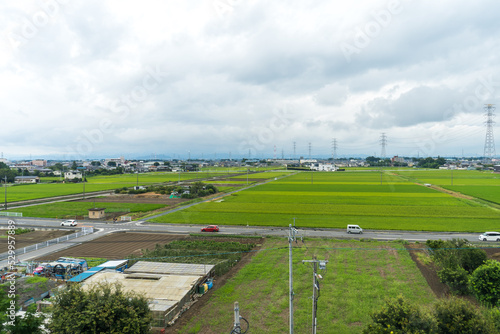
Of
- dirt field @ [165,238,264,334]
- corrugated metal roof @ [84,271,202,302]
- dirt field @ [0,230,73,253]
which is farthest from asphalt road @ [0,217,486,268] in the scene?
corrugated metal roof @ [84,271,202,302]

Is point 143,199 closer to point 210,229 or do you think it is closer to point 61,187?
point 210,229

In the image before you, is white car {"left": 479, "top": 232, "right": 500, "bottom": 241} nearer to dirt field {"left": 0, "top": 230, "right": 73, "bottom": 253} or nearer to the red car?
the red car

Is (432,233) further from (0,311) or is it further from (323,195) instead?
(0,311)

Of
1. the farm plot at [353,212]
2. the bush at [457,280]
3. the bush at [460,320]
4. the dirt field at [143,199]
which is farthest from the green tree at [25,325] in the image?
the dirt field at [143,199]

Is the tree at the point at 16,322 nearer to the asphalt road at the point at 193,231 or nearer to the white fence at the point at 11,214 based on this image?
the asphalt road at the point at 193,231

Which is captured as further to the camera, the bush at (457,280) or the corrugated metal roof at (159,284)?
the bush at (457,280)

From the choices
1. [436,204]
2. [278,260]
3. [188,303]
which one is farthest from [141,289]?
[436,204]
